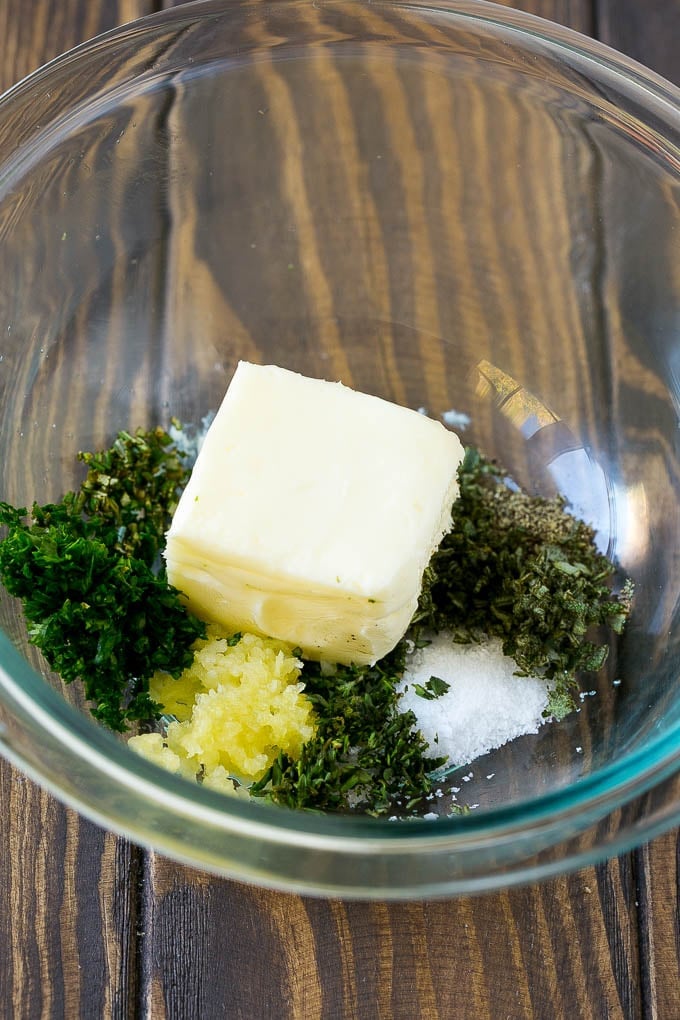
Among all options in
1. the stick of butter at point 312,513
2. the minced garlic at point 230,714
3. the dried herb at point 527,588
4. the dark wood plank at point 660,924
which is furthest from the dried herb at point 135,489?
the dark wood plank at point 660,924

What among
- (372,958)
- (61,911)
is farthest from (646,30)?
(61,911)

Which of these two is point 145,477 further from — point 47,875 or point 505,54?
point 505,54

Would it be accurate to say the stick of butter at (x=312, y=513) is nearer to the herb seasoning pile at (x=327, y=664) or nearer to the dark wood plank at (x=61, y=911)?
the herb seasoning pile at (x=327, y=664)

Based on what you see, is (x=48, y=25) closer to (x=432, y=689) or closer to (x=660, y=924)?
(x=432, y=689)

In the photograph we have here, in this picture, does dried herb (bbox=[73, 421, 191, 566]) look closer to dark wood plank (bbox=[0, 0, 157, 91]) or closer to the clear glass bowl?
the clear glass bowl

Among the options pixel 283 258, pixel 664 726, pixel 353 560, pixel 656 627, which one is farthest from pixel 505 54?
pixel 664 726

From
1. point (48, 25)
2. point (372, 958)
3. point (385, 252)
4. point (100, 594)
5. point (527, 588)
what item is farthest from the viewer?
point (48, 25)

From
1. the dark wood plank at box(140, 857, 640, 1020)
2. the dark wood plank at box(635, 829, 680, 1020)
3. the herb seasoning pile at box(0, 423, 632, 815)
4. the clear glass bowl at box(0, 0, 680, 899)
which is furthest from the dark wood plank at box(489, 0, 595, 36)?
the dark wood plank at box(140, 857, 640, 1020)
